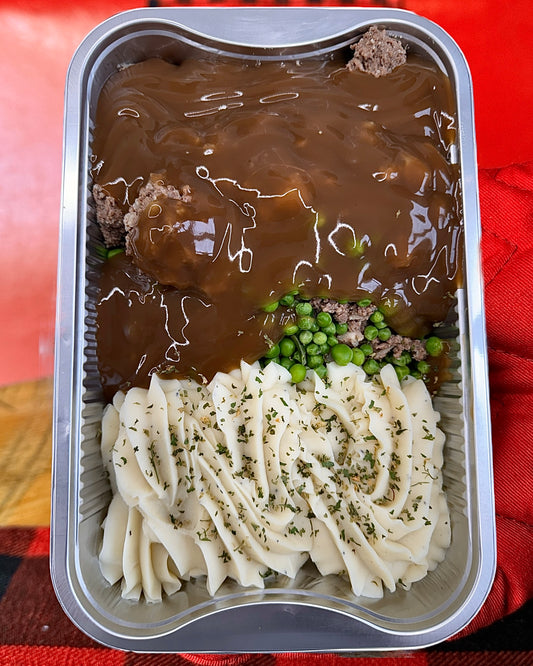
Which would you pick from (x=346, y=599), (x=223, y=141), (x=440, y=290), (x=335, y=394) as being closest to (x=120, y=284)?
(x=223, y=141)

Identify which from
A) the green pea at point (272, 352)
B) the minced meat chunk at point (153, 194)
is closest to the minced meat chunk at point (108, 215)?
the minced meat chunk at point (153, 194)

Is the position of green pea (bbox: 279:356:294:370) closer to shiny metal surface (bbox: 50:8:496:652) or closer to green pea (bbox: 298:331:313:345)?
green pea (bbox: 298:331:313:345)

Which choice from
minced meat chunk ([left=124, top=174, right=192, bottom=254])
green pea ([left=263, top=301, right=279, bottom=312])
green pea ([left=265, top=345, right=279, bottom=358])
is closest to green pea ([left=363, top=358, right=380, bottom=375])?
green pea ([left=265, top=345, right=279, bottom=358])

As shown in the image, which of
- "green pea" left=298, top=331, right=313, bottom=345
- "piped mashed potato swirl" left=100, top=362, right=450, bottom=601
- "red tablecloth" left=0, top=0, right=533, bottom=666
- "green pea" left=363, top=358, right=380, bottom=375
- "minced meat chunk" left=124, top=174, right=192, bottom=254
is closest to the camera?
"minced meat chunk" left=124, top=174, right=192, bottom=254

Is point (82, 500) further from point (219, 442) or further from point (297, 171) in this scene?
point (297, 171)

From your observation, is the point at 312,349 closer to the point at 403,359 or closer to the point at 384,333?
the point at 384,333

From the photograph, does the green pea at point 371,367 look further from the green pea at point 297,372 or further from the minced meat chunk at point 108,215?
the minced meat chunk at point 108,215
